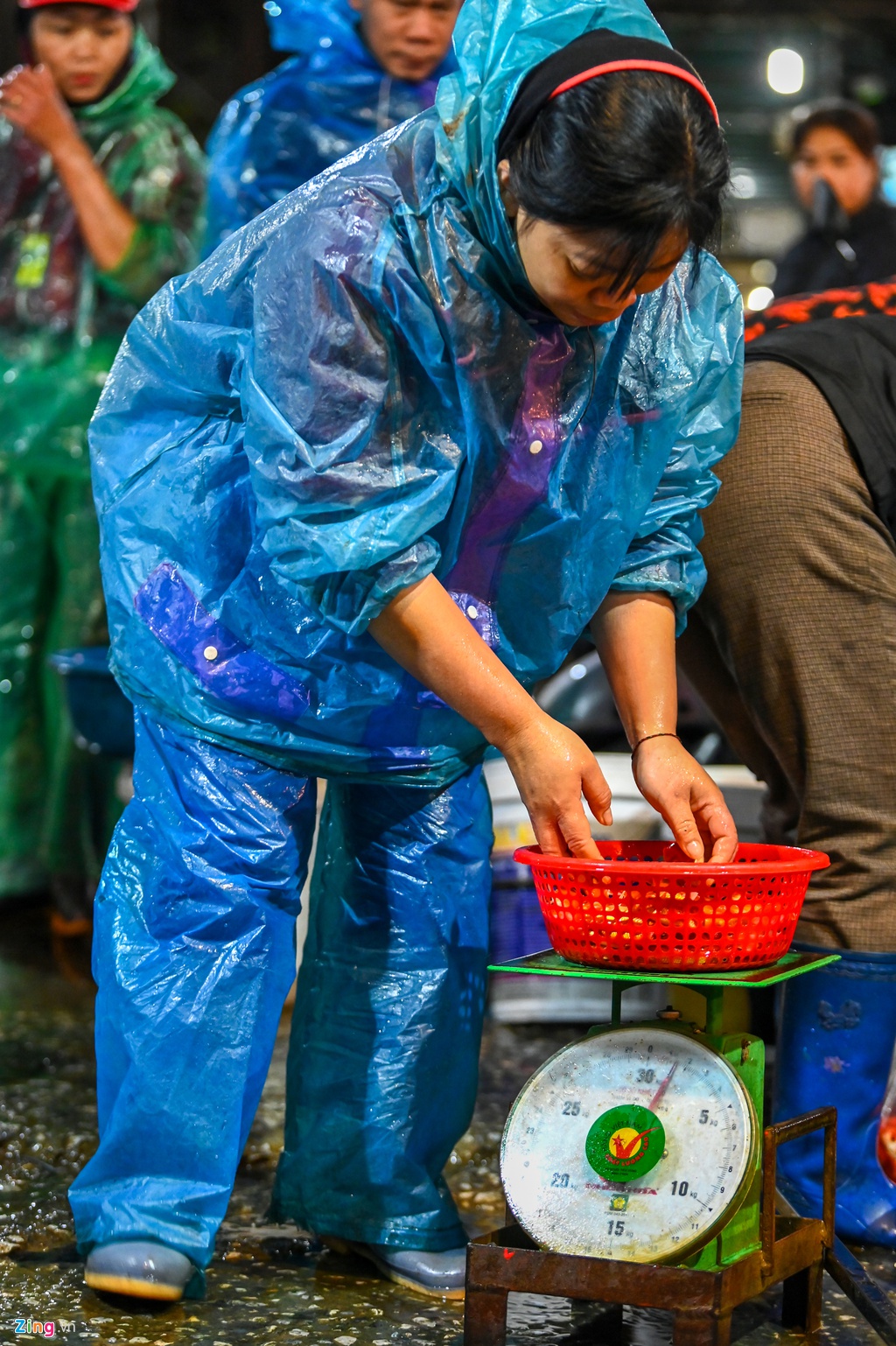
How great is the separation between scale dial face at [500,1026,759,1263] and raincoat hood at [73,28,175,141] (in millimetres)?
3228

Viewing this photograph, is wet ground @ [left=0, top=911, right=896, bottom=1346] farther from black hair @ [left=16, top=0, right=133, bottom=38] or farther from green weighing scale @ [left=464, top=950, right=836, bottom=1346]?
black hair @ [left=16, top=0, right=133, bottom=38]

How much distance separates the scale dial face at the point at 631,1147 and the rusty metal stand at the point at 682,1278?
2cm

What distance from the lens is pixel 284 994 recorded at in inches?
82.7

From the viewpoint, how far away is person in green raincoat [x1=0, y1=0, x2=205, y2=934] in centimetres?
427

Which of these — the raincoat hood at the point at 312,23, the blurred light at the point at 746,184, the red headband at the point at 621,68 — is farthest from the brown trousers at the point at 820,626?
the blurred light at the point at 746,184

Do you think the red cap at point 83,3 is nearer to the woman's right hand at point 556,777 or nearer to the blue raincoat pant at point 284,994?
the blue raincoat pant at point 284,994

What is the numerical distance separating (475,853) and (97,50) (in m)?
2.87

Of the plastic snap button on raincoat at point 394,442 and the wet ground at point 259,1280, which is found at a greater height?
the plastic snap button on raincoat at point 394,442

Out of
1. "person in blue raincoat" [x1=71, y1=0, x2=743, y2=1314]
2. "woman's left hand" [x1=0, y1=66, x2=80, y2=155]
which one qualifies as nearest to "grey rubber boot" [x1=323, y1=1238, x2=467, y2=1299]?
"person in blue raincoat" [x1=71, y1=0, x2=743, y2=1314]

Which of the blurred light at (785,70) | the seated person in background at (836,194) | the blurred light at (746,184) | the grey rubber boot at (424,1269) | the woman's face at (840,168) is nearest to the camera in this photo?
the grey rubber boot at (424,1269)

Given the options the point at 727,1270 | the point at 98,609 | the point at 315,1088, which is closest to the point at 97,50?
the point at 98,609

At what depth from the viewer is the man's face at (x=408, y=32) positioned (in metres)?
3.59

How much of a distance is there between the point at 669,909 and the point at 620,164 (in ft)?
2.50

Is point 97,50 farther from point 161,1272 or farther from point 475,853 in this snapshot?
point 161,1272
